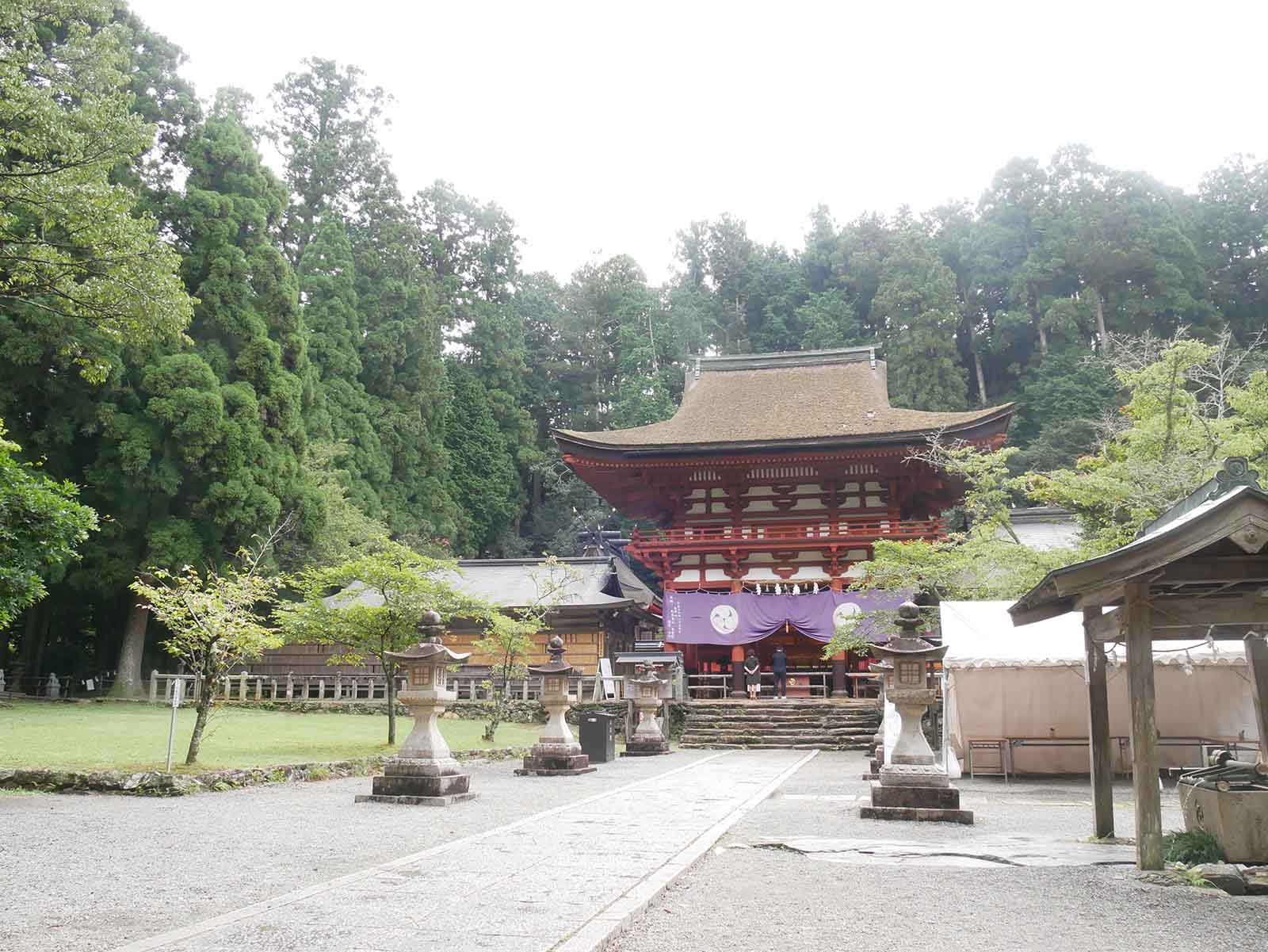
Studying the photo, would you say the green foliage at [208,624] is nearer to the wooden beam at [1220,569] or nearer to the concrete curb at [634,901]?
the concrete curb at [634,901]

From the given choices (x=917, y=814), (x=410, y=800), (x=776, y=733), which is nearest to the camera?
(x=917, y=814)

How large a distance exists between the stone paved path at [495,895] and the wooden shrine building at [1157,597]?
2.76 meters

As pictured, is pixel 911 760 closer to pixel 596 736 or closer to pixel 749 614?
pixel 596 736

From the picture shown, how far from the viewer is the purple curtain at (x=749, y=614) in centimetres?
2073

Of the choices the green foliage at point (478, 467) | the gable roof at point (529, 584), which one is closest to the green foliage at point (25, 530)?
the gable roof at point (529, 584)

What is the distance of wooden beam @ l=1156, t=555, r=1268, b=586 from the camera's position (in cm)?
527

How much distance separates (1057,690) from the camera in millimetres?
11938

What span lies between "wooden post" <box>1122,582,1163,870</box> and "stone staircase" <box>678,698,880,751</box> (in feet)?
41.0

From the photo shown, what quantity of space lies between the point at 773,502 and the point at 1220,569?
18471 mm

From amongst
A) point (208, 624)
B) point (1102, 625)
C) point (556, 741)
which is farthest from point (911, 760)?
point (208, 624)

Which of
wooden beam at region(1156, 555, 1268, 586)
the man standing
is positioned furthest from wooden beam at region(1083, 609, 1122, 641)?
the man standing

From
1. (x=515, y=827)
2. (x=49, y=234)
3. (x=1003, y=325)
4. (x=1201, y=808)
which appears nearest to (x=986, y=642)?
(x=1201, y=808)

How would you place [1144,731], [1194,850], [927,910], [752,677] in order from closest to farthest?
1. [927,910]
2. [1144,731]
3. [1194,850]
4. [752,677]

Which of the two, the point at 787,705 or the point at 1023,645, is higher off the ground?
the point at 1023,645
